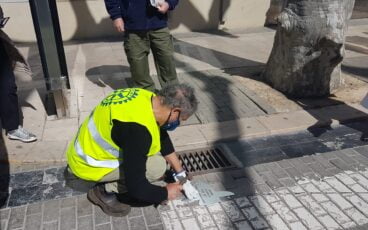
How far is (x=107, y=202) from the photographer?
2.69 metres

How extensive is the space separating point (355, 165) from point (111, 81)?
3327 mm

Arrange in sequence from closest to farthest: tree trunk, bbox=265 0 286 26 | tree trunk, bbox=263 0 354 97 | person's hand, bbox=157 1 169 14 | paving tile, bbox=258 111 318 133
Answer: person's hand, bbox=157 1 169 14 → paving tile, bbox=258 111 318 133 → tree trunk, bbox=263 0 354 97 → tree trunk, bbox=265 0 286 26

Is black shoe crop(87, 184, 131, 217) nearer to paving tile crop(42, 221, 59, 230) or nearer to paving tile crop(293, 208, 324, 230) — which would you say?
paving tile crop(42, 221, 59, 230)

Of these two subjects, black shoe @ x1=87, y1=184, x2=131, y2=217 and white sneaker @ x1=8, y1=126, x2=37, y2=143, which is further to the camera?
white sneaker @ x1=8, y1=126, x2=37, y2=143

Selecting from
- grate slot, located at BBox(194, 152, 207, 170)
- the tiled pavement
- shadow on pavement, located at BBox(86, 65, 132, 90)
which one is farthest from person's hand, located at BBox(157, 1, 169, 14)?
the tiled pavement

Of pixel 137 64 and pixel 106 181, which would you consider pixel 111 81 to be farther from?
pixel 106 181

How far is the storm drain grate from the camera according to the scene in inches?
128

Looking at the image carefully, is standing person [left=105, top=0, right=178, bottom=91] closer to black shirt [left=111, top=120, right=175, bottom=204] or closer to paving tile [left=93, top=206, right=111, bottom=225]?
paving tile [left=93, top=206, right=111, bottom=225]

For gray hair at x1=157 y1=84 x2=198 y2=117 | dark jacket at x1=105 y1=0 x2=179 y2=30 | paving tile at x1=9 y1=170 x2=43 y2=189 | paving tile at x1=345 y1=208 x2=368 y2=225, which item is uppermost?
dark jacket at x1=105 y1=0 x2=179 y2=30

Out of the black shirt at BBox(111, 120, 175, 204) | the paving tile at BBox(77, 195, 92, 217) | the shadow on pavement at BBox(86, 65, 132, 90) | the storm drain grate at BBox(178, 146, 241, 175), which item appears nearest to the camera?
the black shirt at BBox(111, 120, 175, 204)

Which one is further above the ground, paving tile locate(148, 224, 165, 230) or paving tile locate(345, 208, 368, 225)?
paving tile locate(148, 224, 165, 230)

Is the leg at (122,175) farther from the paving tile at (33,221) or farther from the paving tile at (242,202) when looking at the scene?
the paving tile at (242,202)

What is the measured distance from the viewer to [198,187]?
2.99m

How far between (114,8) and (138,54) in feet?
1.83
